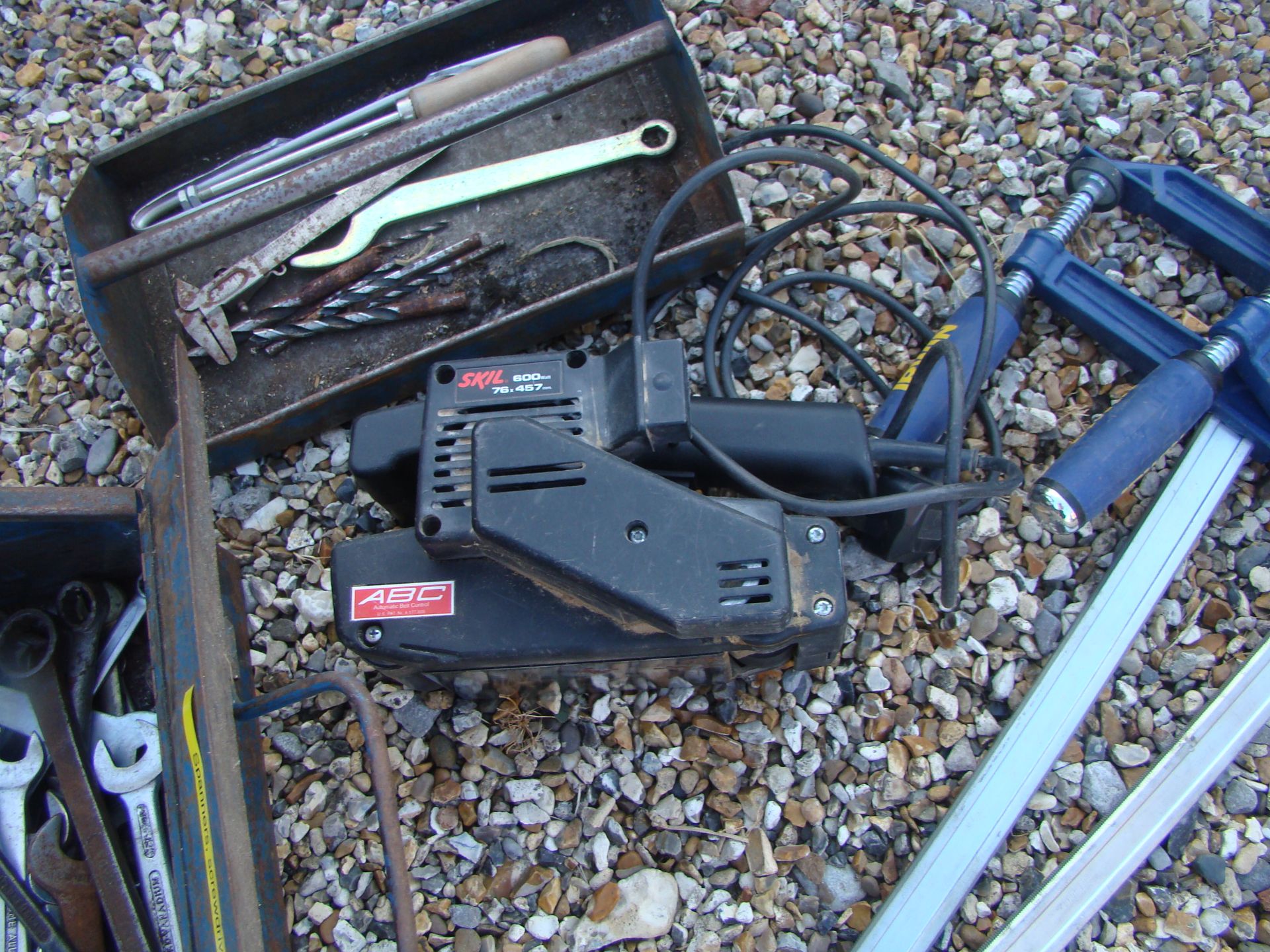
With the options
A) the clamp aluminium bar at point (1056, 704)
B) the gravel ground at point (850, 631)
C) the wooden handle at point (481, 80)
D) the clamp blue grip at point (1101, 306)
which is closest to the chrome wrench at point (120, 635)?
the gravel ground at point (850, 631)

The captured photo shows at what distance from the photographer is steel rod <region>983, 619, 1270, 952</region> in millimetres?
1231

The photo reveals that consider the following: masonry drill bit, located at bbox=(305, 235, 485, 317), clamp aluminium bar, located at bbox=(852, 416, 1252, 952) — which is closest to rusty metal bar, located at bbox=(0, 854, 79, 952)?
masonry drill bit, located at bbox=(305, 235, 485, 317)

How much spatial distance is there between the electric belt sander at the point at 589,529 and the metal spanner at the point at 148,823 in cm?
37

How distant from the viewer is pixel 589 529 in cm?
100

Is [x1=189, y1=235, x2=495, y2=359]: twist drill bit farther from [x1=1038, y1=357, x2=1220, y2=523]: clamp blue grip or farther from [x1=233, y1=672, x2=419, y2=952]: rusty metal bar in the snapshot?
[x1=1038, y1=357, x2=1220, y2=523]: clamp blue grip

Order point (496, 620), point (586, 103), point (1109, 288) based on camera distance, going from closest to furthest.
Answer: point (496, 620) → point (1109, 288) → point (586, 103)

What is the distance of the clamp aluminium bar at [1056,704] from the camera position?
1231 mm

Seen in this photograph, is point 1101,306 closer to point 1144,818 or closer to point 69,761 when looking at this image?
point 1144,818

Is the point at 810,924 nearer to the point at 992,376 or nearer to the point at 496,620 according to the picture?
the point at 496,620

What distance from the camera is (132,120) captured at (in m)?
1.88

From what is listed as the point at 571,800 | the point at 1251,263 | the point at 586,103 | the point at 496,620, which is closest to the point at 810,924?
the point at 571,800

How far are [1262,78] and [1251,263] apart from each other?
0.52 meters

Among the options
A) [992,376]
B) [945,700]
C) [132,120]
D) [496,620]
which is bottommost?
[945,700]

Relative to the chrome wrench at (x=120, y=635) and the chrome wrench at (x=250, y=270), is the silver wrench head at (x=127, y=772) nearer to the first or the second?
the chrome wrench at (x=120, y=635)
